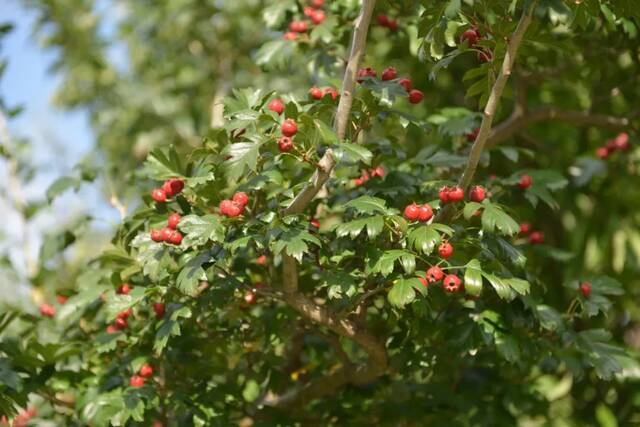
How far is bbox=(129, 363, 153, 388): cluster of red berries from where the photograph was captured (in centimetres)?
222

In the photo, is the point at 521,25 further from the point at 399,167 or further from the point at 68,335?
the point at 68,335

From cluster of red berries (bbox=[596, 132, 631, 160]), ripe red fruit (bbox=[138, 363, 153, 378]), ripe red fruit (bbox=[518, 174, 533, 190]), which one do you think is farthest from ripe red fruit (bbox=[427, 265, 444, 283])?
cluster of red berries (bbox=[596, 132, 631, 160])

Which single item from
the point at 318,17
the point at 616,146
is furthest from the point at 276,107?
the point at 616,146

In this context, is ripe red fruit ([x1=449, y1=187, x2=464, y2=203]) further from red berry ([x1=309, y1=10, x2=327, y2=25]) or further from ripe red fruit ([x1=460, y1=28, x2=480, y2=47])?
red berry ([x1=309, y1=10, x2=327, y2=25])

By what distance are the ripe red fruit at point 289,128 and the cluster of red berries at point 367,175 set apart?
51cm

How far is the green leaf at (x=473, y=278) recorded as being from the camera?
5.95ft

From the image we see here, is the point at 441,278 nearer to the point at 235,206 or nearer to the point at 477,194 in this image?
the point at 477,194

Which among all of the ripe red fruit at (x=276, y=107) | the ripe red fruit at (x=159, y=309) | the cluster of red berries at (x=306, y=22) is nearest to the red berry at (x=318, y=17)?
the cluster of red berries at (x=306, y=22)

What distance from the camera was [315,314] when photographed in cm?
208

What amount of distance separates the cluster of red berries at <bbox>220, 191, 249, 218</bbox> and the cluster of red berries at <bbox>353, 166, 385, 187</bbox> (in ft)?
1.56

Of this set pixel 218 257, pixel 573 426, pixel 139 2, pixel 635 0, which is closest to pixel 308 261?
pixel 218 257

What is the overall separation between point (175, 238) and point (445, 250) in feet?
2.21

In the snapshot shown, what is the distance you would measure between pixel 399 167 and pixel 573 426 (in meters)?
1.72

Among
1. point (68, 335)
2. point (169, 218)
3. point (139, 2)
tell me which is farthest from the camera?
point (139, 2)
